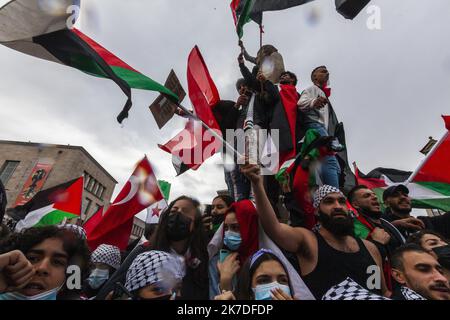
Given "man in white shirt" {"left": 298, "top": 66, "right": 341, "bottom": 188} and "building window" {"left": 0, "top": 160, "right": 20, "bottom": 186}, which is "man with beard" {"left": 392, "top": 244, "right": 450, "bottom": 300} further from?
"building window" {"left": 0, "top": 160, "right": 20, "bottom": 186}

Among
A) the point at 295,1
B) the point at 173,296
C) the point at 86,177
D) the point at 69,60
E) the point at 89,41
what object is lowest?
the point at 173,296

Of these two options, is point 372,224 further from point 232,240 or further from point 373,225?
point 232,240

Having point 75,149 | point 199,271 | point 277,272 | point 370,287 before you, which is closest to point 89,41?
point 199,271

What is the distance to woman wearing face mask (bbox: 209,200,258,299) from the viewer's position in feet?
6.88

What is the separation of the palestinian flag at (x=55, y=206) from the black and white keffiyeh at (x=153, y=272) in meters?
3.22

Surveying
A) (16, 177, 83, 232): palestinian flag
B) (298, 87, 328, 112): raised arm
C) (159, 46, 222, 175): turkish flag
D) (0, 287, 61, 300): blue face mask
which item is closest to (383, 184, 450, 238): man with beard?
(298, 87, 328, 112): raised arm

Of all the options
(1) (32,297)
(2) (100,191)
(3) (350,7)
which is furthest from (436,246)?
(2) (100,191)

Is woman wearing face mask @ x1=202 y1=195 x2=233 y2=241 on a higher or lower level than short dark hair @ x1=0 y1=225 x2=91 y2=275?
higher

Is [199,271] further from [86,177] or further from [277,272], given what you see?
[86,177]

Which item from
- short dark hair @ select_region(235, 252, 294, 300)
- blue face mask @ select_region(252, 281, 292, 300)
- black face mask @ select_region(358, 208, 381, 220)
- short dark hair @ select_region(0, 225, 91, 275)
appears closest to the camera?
blue face mask @ select_region(252, 281, 292, 300)

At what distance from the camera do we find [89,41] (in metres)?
3.16
